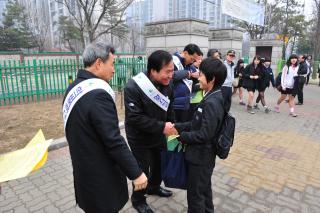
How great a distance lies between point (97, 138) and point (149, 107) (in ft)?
2.84

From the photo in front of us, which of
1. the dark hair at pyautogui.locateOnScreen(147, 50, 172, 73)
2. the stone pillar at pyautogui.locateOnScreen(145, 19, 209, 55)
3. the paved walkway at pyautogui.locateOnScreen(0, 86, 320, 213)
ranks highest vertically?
the stone pillar at pyautogui.locateOnScreen(145, 19, 209, 55)

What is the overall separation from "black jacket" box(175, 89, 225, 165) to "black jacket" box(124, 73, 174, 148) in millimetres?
337

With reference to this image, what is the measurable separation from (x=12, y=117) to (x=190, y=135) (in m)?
6.25

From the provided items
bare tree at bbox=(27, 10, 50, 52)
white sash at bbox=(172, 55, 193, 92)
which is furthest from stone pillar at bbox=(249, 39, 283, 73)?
bare tree at bbox=(27, 10, 50, 52)

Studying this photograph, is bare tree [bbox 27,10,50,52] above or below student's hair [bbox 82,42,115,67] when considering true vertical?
above

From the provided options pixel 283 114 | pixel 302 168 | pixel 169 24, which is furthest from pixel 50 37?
pixel 302 168

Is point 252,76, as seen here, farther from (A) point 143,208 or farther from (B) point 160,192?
(A) point 143,208

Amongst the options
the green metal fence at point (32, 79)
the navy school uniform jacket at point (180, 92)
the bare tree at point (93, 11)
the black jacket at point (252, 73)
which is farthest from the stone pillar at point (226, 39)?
the navy school uniform jacket at point (180, 92)

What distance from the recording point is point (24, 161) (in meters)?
Answer: 1.62

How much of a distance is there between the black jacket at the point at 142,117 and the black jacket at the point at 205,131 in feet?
1.11

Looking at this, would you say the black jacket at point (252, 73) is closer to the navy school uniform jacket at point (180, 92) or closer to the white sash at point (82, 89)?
the navy school uniform jacket at point (180, 92)

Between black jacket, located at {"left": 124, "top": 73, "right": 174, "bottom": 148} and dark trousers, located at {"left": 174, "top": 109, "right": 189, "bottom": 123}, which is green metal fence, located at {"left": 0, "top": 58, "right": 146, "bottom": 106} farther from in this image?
black jacket, located at {"left": 124, "top": 73, "right": 174, "bottom": 148}

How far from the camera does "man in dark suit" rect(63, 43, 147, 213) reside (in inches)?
68.4

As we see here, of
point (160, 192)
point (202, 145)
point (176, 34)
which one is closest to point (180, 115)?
point (160, 192)
